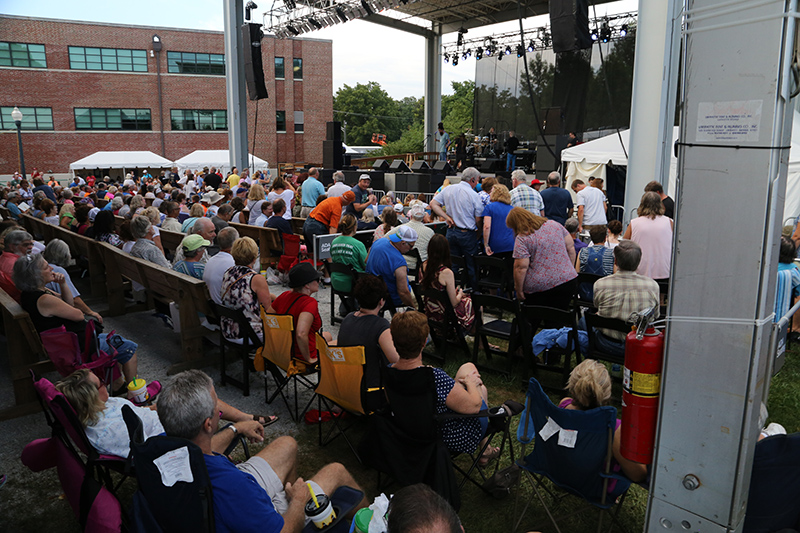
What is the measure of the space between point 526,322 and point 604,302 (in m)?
0.65

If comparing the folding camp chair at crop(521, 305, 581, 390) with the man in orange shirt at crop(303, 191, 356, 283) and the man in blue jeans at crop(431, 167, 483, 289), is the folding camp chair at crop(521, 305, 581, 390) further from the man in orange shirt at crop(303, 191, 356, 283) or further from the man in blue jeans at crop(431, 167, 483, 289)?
the man in orange shirt at crop(303, 191, 356, 283)

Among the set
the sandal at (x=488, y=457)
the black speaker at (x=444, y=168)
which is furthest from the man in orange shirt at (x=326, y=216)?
the black speaker at (x=444, y=168)

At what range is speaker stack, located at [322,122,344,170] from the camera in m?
20.8

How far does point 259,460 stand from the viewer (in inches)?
108

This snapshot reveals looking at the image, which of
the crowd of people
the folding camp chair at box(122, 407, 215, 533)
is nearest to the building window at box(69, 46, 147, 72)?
the crowd of people

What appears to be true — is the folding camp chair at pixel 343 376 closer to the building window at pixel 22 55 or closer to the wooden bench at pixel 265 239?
the wooden bench at pixel 265 239

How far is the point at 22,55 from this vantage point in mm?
32062

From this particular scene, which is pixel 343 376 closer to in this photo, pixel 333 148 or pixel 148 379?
pixel 148 379

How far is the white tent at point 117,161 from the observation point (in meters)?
30.0

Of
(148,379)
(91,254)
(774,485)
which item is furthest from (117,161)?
(774,485)

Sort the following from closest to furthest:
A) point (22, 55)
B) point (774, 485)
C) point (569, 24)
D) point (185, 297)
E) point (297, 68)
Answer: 1. point (774, 485)
2. point (185, 297)
3. point (569, 24)
4. point (22, 55)
5. point (297, 68)

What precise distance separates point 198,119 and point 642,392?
3892 centimetres

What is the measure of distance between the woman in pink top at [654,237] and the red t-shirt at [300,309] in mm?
3439

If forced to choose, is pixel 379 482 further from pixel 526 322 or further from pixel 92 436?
pixel 526 322
